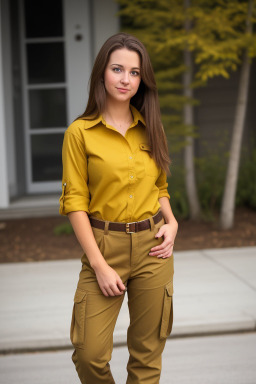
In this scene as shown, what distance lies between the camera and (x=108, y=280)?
2.16 m

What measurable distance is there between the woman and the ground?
3.44 meters

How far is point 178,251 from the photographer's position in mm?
5793

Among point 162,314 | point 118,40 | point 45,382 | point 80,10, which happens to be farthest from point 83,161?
point 80,10

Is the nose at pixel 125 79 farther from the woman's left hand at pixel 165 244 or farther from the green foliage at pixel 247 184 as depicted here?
the green foliage at pixel 247 184

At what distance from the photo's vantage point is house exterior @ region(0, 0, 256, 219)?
7781 mm

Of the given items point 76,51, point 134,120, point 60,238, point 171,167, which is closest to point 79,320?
point 134,120

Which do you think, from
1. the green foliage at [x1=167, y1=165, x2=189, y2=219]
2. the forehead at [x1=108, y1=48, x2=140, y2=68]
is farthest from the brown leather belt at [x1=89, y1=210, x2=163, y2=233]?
the green foliage at [x1=167, y1=165, x2=189, y2=219]

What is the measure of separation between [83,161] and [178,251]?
371 cm

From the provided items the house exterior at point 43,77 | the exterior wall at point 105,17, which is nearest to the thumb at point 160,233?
the house exterior at point 43,77

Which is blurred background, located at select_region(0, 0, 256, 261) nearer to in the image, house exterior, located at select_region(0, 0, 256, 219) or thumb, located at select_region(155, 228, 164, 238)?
house exterior, located at select_region(0, 0, 256, 219)

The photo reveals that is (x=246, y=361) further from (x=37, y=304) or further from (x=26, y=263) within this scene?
(x=26, y=263)

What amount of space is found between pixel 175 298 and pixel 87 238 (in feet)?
7.68

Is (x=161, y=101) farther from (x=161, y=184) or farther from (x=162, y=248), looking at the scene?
(x=162, y=248)

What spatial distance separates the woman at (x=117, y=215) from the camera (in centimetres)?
220
